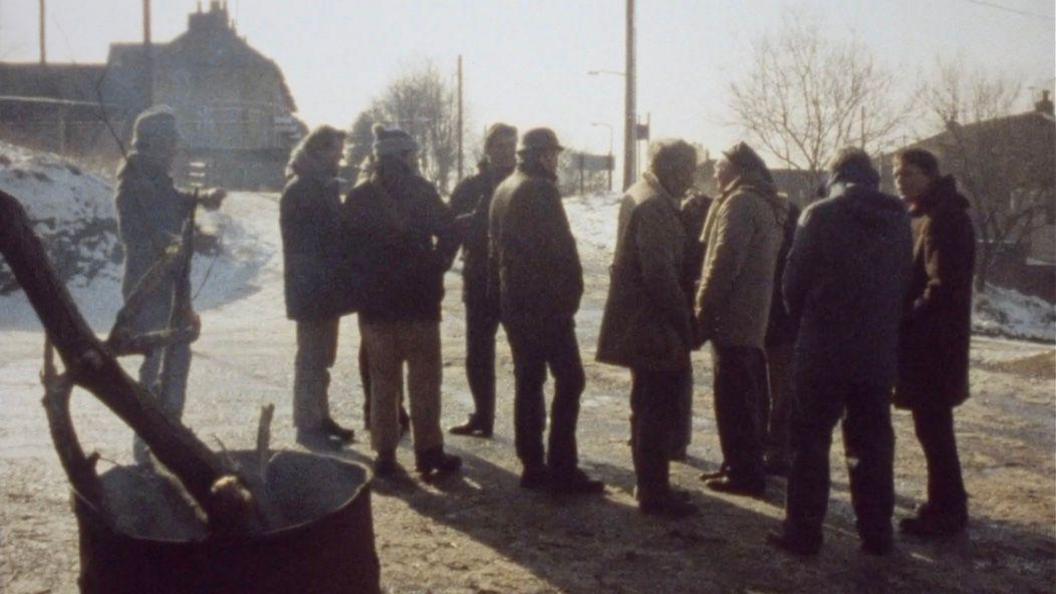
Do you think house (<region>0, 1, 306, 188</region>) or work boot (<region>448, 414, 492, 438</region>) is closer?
work boot (<region>448, 414, 492, 438</region>)

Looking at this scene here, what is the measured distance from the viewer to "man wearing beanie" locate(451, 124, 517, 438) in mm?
7637

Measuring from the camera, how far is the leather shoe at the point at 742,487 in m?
6.51

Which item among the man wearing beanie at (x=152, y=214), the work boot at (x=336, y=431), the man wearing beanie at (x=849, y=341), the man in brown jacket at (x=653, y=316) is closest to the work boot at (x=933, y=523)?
the man wearing beanie at (x=849, y=341)

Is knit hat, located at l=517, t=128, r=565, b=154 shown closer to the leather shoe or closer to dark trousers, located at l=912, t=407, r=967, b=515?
the leather shoe

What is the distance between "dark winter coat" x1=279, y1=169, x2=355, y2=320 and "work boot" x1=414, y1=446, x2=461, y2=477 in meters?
1.12

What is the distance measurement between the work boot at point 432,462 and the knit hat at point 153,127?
7.51 ft

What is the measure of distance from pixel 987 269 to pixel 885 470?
46.3 m

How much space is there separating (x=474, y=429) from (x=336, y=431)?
0.90 m

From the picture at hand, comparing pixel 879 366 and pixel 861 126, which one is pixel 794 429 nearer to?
pixel 879 366

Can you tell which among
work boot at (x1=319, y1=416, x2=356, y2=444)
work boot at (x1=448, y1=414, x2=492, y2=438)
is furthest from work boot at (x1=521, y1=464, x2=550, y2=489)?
work boot at (x1=319, y1=416, x2=356, y2=444)

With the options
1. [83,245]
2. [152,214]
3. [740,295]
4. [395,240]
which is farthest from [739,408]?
[83,245]

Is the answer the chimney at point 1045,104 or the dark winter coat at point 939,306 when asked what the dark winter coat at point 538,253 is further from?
the chimney at point 1045,104

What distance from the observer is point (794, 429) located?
18.1 ft

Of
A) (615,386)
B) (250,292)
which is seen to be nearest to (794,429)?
(615,386)
